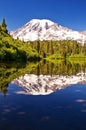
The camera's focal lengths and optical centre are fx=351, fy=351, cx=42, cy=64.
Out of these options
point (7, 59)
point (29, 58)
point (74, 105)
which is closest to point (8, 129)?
point (74, 105)

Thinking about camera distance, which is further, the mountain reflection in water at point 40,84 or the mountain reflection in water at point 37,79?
the mountain reflection in water at point 37,79

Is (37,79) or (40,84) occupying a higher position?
(37,79)

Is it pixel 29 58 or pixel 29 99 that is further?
pixel 29 58

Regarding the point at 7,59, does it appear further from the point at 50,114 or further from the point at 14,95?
the point at 50,114

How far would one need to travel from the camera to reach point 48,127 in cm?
1513

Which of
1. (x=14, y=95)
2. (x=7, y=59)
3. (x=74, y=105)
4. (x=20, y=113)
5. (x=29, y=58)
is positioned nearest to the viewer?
(x=20, y=113)

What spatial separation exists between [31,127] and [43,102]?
7.22 m

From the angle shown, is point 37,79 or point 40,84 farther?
point 37,79

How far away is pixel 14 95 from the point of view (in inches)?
1025

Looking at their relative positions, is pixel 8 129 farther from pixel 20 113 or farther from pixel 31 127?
pixel 20 113

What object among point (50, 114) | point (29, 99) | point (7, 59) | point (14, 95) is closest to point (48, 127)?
point (50, 114)

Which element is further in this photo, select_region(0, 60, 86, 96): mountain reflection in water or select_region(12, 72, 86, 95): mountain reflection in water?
select_region(0, 60, 86, 96): mountain reflection in water

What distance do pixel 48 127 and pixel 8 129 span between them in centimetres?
180

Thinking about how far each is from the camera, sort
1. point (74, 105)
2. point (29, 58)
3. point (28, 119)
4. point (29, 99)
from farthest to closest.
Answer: point (29, 58)
point (29, 99)
point (74, 105)
point (28, 119)
